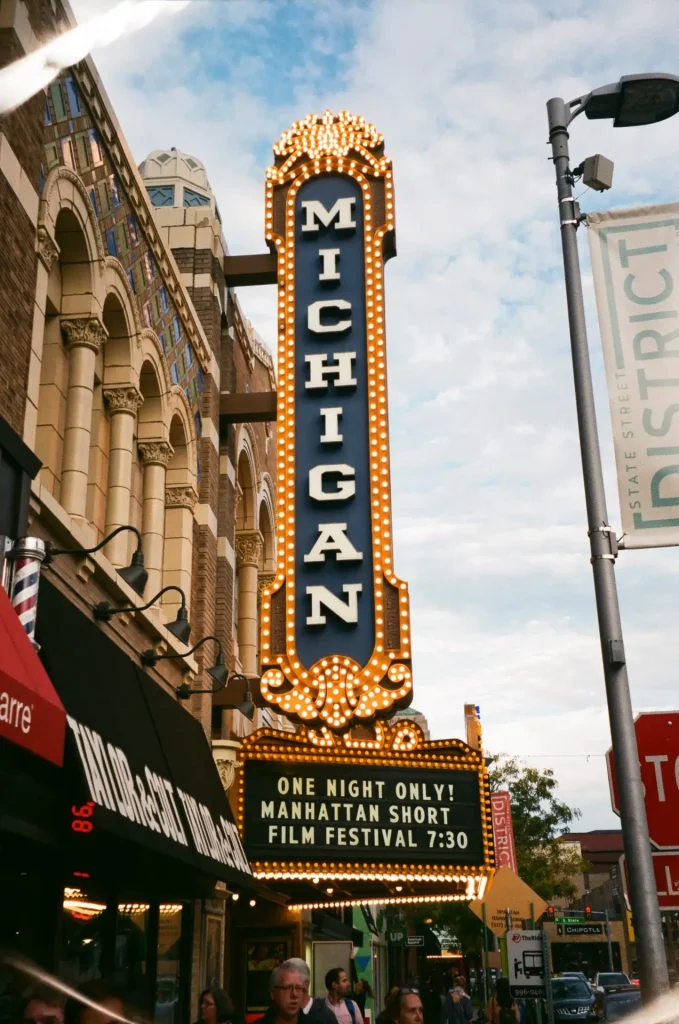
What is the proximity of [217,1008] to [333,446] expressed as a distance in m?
8.35

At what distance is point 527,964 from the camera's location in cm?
1496

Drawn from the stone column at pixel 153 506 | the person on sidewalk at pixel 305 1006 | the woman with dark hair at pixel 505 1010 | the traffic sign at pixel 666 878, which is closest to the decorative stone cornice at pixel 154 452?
the stone column at pixel 153 506

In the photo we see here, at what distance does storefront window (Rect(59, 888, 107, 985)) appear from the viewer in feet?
31.7

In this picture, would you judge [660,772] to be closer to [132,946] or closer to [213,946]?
[132,946]

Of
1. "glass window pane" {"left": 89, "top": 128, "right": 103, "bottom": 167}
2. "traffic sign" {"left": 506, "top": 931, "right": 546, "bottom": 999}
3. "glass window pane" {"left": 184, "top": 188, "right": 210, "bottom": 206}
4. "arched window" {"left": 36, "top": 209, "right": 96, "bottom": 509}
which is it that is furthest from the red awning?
"glass window pane" {"left": 184, "top": 188, "right": 210, "bottom": 206}

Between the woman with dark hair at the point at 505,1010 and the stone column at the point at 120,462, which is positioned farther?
the woman with dark hair at the point at 505,1010

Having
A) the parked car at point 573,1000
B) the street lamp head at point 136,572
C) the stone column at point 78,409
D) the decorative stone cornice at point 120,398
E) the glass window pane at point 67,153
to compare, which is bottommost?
the parked car at point 573,1000

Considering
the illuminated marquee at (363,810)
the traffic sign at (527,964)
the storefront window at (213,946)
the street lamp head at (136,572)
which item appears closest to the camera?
the street lamp head at (136,572)

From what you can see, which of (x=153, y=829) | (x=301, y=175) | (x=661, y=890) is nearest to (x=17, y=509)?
(x=153, y=829)

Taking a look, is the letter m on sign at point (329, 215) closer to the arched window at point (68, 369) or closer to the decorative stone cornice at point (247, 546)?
the arched window at point (68, 369)

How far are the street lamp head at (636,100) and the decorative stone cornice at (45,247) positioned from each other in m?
5.05

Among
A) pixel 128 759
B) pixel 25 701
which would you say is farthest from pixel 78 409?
pixel 25 701

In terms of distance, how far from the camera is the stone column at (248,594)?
64.3 ft

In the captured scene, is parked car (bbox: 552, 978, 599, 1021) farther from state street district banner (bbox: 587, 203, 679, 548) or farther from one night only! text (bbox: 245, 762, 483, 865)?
state street district banner (bbox: 587, 203, 679, 548)
